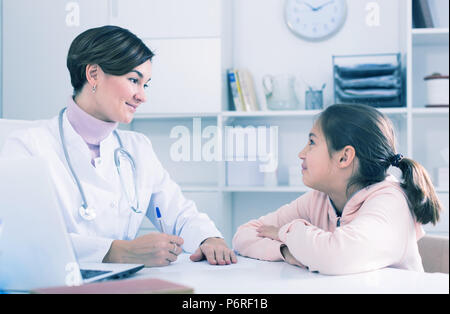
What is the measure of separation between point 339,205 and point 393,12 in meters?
1.78

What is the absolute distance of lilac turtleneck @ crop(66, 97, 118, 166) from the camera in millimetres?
1322

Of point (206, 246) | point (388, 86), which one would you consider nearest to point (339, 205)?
point (206, 246)

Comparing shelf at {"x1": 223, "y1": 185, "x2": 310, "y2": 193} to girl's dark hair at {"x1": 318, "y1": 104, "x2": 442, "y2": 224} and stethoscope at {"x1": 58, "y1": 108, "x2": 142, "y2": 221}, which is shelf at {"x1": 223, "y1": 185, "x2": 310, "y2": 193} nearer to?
stethoscope at {"x1": 58, "y1": 108, "x2": 142, "y2": 221}

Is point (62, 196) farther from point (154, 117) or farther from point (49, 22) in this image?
point (49, 22)

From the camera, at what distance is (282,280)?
2.81 feet

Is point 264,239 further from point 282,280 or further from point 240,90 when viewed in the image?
point 240,90

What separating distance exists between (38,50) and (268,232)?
186 cm

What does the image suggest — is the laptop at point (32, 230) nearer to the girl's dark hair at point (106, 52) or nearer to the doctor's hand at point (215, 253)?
the doctor's hand at point (215, 253)

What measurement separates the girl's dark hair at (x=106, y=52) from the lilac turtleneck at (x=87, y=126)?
0.09 meters

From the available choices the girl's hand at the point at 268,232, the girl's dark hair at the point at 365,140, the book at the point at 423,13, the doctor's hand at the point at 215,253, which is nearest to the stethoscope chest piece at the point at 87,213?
the doctor's hand at the point at 215,253

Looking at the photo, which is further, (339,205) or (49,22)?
(49,22)

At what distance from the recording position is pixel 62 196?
117 centimetres

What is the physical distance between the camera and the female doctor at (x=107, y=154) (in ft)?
3.95
